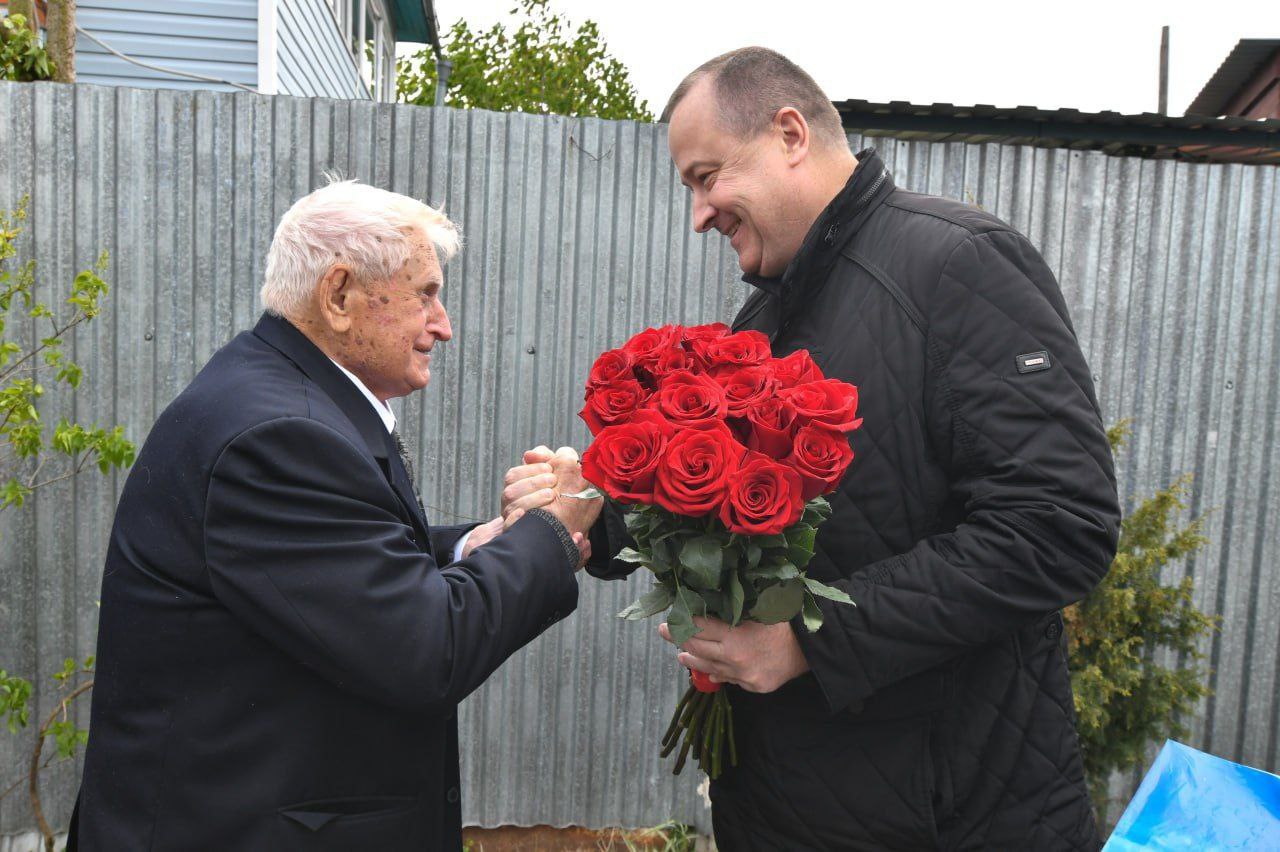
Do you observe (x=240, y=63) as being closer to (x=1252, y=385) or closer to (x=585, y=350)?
(x=585, y=350)

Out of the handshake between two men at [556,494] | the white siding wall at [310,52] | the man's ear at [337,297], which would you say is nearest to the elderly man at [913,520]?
the handshake between two men at [556,494]

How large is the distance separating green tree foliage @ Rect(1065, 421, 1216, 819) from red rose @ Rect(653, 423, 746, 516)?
3.01 meters

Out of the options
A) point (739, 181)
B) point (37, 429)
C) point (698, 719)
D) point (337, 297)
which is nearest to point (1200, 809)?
point (698, 719)

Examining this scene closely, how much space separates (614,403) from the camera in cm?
176

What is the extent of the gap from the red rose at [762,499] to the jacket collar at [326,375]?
84cm

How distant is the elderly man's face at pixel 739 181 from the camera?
2.11 metres

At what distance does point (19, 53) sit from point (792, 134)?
167 inches

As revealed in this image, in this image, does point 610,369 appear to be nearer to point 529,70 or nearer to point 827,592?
point 827,592

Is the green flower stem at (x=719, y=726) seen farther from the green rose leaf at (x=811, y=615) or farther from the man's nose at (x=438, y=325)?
the man's nose at (x=438, y=325)

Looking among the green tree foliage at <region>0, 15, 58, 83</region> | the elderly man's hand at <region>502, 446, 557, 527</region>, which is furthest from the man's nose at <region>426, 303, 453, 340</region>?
the green tree foliage at <region>0, 15, 58, 83</region>

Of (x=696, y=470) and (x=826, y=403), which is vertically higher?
(x=826, y=403)

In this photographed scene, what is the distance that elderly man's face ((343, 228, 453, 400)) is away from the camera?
6.86 feet

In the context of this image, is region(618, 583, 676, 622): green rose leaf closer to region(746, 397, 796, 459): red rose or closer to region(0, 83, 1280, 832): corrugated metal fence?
region(746, 397, 796, 459): red rose

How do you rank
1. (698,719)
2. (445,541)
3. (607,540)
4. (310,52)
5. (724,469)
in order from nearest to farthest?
(724,469) → (698,719) → (607,540) → (445,541) → (310,52)
